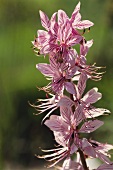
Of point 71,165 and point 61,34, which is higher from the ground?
point 61,34

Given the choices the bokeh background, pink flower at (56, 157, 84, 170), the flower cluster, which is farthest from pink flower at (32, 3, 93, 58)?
the bokeh background

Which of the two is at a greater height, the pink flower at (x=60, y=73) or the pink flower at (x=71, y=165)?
the pink flower at (x=60, y=73)

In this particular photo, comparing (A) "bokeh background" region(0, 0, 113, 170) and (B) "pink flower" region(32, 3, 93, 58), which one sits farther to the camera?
(A) "bokeh background" region(0, 0, 113, 170)

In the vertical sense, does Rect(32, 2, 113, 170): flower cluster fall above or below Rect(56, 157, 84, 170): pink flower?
above

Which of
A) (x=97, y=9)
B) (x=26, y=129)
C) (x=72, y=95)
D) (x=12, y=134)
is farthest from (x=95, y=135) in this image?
(x=72, y=95)

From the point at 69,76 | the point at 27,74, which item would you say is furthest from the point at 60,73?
the point at 27,74

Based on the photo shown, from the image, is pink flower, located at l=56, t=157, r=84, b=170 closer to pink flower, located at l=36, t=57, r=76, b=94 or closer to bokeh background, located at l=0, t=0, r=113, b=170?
pink flower, located at l=36, t=57, r=76, b=94

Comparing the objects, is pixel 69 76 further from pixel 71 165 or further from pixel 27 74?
pixel 27 74

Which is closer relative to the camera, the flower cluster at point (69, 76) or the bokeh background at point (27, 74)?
the flower cluster at point (69, 76)

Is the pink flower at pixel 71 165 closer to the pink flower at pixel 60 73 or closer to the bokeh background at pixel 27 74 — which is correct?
the pink flower at pixel 60 73

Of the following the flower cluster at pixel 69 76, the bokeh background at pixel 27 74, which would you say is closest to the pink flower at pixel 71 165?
the flower cluster at pixel 69 76
